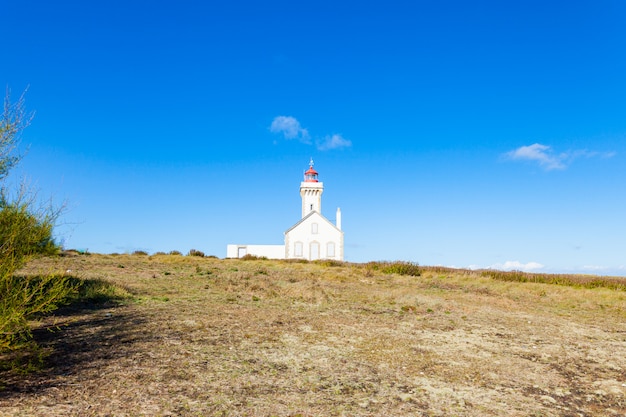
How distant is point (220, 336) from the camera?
8180 millimetres

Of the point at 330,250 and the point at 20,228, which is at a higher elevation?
the point at 330,250

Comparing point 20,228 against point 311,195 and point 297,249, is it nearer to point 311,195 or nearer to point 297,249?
point 297,249

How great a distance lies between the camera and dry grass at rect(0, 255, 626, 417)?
522 centimetres

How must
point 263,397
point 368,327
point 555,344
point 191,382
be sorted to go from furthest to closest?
point 368,327 → point 555,344 → point 191,382 → point 263,397

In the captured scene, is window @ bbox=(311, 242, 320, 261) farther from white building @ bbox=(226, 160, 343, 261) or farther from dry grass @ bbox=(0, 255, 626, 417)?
dry grass @ bbox=(0, 255, 626, 417)

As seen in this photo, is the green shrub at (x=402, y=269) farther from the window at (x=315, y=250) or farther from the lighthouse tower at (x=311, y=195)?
the lighthouse tower at (x=311, y=195)

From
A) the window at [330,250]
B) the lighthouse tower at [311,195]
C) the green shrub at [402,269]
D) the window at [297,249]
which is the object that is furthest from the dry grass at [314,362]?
the lighthouse tower at [311,195]

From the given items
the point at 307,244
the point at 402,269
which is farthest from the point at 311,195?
the point at 402,269

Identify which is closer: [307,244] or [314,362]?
[314,362]

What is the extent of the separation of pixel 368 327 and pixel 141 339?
5069 millimetres

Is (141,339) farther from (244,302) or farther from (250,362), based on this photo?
(244,302)

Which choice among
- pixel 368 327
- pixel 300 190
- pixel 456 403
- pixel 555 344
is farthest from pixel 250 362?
pixel 300 190

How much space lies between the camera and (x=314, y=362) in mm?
6957

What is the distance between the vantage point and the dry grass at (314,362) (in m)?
5.22
